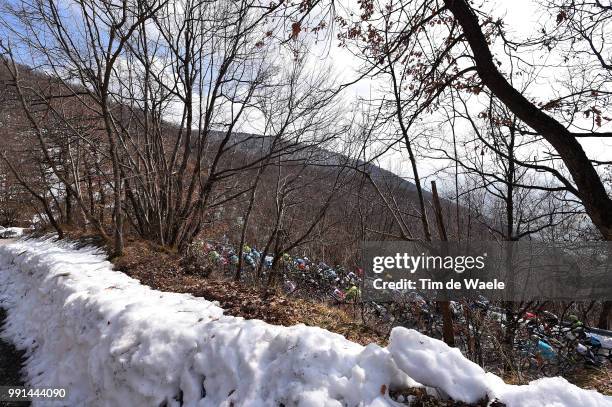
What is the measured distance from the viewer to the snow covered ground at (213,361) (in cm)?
202

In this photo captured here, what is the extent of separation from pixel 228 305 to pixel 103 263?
3.97m

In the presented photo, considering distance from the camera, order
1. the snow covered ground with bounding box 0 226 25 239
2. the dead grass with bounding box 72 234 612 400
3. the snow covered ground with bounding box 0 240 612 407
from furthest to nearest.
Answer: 1. the snow covered ground with bounding box 0 226 25 239
2. the dead grass with bounding box 72 234 612 400
3. the snow covered ground with bounding box 0 240 612 407

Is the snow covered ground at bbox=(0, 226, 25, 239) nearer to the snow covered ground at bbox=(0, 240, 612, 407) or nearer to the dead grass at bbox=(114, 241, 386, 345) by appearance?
the dead grass at bbox=(114, 241, 386, 345)

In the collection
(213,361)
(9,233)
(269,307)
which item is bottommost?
(9,233)

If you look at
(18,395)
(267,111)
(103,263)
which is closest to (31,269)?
(103,263)

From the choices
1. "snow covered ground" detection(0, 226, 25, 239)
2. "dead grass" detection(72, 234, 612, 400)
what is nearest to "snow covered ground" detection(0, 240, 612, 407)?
"dead grass" detection(72, 234, 612, 400)

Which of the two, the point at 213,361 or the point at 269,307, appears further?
the point at 269,307

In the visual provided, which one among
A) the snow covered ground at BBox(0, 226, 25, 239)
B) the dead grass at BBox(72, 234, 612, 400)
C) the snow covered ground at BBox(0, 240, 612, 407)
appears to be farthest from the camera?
the snow covered ground at BBox(0, 226, 25, 239)

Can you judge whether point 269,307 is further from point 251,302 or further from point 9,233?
point 9,233

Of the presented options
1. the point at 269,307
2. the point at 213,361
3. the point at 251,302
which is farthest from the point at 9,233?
the point at 213,361

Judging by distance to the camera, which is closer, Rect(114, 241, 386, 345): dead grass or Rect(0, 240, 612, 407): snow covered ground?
Rect(0, 240, 612, 407): snow covered ground

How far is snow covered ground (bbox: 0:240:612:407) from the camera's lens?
2020 mm

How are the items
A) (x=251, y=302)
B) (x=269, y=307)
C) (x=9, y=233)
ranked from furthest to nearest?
(x=9, y=233)
(x=251, y=302)
(x=269, y=307)

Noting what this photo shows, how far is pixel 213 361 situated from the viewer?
2664 millimetres
